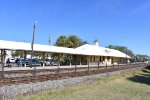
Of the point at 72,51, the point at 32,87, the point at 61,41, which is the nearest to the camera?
the point at 32,87

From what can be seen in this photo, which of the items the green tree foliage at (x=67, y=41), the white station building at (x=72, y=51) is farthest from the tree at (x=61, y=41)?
the white station building at (x=72, y=51)

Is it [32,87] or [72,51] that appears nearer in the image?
[32,87]

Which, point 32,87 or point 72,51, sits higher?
point 72,51

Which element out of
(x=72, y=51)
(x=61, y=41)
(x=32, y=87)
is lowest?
(x=32, y=87)

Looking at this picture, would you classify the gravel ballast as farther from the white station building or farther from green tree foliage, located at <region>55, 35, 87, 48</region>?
green tree foliage, located at <region>55, 35, 87, 48</region>

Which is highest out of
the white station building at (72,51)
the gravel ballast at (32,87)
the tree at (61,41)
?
the tree at (61,41)

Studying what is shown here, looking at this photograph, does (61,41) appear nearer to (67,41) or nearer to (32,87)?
(67,41)

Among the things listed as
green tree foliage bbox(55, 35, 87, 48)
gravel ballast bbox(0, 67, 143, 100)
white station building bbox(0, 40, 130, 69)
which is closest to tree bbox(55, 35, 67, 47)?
green tree foliage bbox(55, 35, 87, 48)

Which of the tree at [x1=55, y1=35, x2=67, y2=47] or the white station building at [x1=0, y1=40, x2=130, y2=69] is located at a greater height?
the tree at [x1=55, y1=35, x2=67, y2=47]

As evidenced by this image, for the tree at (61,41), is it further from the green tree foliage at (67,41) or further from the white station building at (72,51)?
the white station building at (72,51)

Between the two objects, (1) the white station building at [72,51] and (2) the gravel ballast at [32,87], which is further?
(1) the white station building at [72,51]

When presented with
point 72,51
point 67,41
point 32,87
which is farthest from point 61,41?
point 32,87

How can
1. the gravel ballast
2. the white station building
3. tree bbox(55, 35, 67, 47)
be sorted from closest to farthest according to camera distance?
the gravel ballast
the white station building
tree bbox(55, 35, 67, 47)

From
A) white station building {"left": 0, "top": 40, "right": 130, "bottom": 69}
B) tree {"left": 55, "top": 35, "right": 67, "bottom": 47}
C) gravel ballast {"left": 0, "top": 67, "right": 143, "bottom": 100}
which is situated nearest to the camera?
gravel ballast {"left": 0, "top": 67, "right": 143, "bottom": 100}
